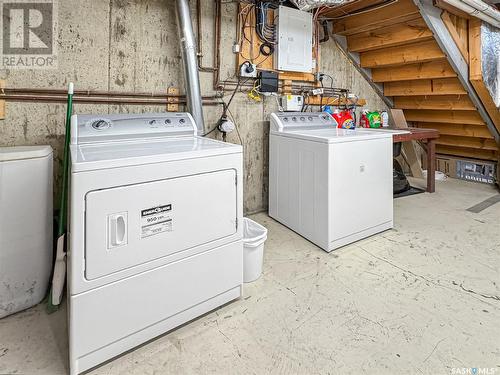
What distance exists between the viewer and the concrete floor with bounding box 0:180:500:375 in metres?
1.19

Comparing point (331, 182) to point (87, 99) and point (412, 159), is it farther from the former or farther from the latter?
point (412, 159)

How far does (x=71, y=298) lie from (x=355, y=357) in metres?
1.12

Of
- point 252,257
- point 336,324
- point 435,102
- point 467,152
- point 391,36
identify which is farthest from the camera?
point 467,152

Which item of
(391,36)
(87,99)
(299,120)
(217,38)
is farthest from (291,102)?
(87,99)

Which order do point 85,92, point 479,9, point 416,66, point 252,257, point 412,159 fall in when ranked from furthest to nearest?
point 412,159, point 416,66, point 479,9, point 85,92, point 252,257

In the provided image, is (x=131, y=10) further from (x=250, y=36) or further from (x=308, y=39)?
(x=308, y=39)

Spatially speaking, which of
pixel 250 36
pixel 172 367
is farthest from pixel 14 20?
pixel 172 367

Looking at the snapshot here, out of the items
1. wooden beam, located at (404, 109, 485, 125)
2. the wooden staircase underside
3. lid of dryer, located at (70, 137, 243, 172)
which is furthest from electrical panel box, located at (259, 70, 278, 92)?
wooden beam, located at (404, 109, 485, 125)

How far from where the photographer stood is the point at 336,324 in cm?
141

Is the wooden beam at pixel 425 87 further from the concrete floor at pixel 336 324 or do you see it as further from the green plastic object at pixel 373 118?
the concrete floor at pixel 336 324

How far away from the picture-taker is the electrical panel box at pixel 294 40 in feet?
8.96

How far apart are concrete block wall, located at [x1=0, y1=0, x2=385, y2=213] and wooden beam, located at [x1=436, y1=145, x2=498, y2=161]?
10.6 feet

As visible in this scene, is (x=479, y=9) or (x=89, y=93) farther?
(x=479, y=9)

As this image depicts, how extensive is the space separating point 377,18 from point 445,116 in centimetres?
163
